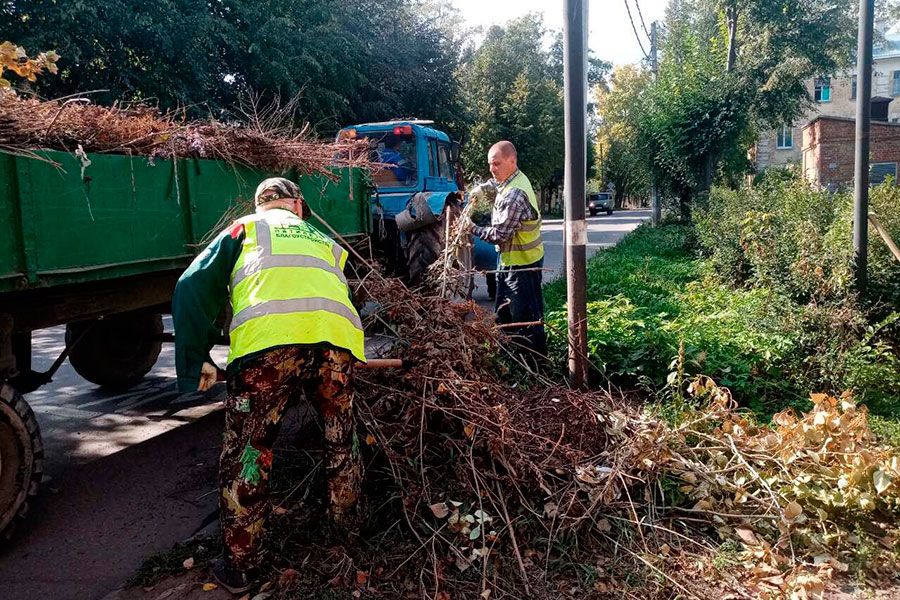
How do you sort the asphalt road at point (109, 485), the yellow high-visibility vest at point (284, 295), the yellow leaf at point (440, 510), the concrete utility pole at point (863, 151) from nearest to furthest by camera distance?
the yellow high-visibility vest at point (284, 295) → the yellow leaf at point (440, 510) → the asphalt road at point (109, 485) → the concrete utility pole at point (863, 151)

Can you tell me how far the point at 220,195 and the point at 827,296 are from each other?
5676 millimetres

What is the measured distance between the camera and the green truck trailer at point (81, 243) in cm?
364

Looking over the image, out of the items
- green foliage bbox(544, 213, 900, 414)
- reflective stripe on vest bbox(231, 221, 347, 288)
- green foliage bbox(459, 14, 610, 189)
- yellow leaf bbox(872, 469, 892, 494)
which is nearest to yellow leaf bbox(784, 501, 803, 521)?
yellow leaf bbox(872, 469, 892, 494)

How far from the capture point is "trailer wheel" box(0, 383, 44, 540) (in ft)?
12.1

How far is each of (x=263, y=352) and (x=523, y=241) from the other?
10.0 ft

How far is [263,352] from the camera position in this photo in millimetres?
3096

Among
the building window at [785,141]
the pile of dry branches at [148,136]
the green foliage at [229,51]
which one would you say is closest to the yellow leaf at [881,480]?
the pile of dry branches at [148,136]

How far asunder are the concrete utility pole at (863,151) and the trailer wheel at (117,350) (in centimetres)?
663

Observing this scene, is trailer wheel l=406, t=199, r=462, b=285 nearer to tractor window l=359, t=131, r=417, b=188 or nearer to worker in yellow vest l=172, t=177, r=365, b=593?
tractor window l=359, t=131, r=417, b=188

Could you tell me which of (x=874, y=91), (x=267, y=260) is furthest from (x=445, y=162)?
(x=874, y=91)

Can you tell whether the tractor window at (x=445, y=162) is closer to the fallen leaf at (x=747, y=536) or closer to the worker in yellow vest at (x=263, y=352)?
the worker in yellow vest at (x=263, y=352)

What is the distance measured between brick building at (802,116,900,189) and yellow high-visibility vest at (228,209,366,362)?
33.1 meters

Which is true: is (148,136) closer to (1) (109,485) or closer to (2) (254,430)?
(1) (109,485)

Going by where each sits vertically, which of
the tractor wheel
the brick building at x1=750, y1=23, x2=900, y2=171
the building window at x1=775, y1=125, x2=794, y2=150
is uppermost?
the brick building at x1=750, y1=23, x2=900, y2=171
